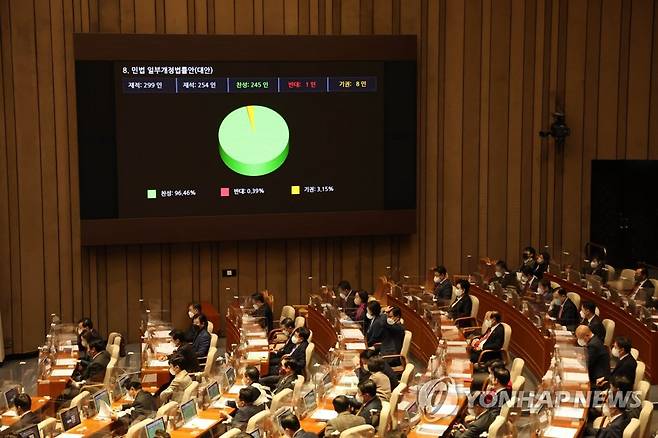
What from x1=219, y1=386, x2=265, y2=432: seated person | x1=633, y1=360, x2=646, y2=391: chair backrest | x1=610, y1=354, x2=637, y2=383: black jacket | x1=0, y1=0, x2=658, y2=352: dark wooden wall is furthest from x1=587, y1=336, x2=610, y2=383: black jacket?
x1=0, y1=0, x2=658, y2=352: dark wooden wall

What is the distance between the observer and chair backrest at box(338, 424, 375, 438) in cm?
783

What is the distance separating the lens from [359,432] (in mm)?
7855

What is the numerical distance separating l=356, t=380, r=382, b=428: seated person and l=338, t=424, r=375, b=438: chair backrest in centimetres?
66

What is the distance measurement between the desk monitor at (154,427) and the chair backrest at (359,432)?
1594mm

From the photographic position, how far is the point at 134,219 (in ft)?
45.8

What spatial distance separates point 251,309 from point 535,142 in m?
5.23

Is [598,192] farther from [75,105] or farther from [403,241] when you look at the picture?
[75,105]

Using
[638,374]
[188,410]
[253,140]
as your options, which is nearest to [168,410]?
[188,410]

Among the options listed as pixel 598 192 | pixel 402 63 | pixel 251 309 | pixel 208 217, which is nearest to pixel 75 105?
pixel 208 217

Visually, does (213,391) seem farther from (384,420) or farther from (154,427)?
(384,420)

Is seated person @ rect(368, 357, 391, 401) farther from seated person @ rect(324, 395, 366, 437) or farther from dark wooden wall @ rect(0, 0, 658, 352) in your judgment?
dark wooden wall @ rect(0, 0, 658, 352)

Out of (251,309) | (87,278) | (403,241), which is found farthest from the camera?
(403,241)

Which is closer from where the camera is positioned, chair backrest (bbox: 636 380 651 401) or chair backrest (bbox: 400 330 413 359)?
chair backrest (bbox: 636 380 651 401)

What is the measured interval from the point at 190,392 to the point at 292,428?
180 centimetres
